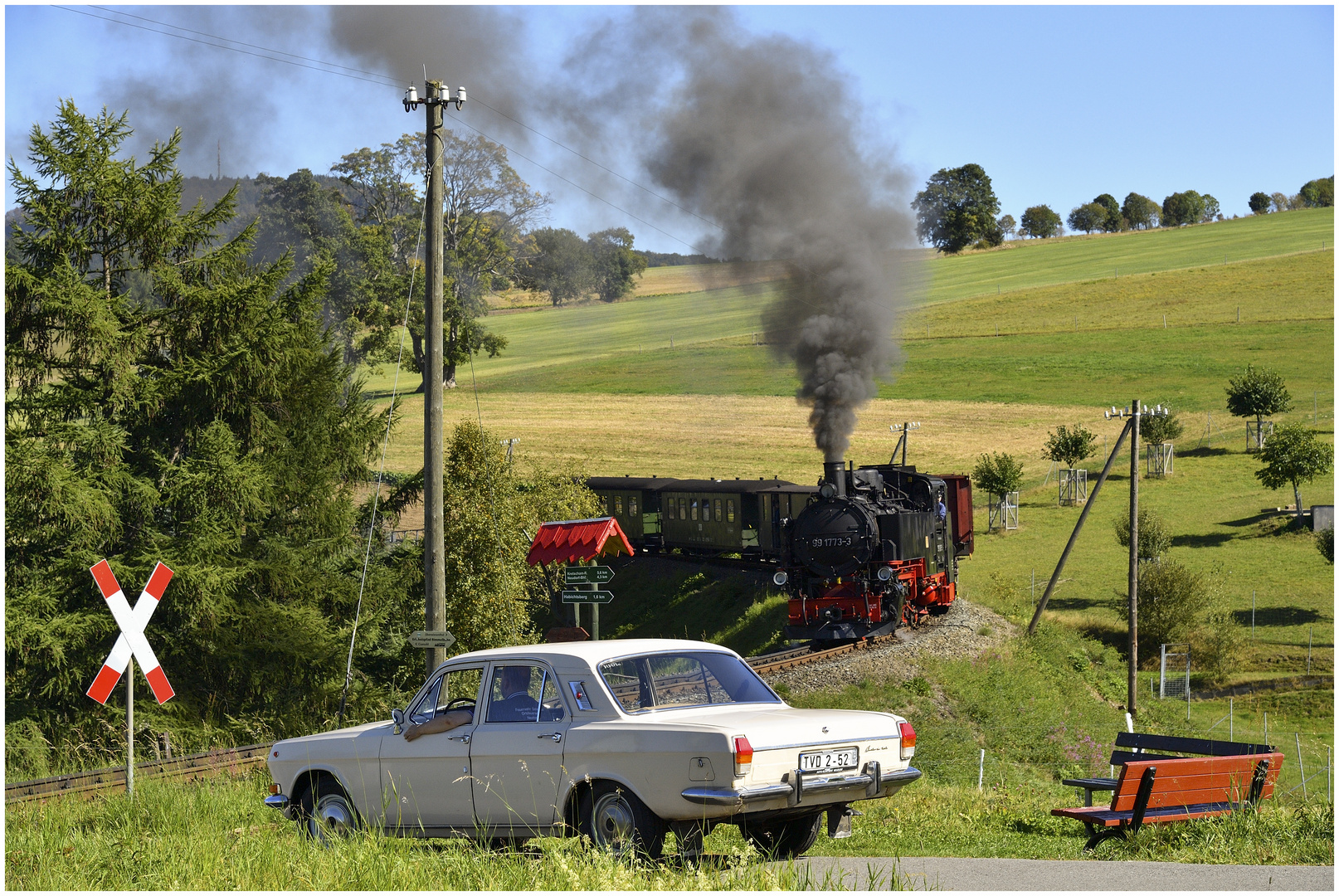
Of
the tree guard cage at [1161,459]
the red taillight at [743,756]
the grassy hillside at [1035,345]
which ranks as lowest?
the red taillight at [743,756]

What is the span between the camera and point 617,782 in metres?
6.22

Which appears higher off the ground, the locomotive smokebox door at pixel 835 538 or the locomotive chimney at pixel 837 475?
the locomotive chimney at pixel 837 475

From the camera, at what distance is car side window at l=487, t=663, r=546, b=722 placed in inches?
264

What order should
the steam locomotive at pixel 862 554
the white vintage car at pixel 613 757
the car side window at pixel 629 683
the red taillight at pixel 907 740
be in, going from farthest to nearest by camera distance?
Result: 1. the steam locomotive at pixel 862 554
2. the red taillight at pixel 907 740
3. the car side window at pixel 629 683
4. the white vintage car at pixel 613 757

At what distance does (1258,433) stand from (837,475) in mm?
34591

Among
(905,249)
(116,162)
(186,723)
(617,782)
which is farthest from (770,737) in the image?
(905,249)

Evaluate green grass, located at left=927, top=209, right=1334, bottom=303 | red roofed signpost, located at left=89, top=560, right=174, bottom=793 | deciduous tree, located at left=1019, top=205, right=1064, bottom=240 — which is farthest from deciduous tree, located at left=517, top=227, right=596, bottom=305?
deciduous tree, located at left=1019, top=205, right=1064, bottom=240

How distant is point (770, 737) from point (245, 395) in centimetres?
1588

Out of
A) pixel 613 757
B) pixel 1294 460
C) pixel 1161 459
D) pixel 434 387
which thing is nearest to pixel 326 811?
pixel 613 757

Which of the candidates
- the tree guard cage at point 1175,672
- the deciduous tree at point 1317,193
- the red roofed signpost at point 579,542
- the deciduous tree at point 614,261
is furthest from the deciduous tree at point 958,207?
the red roofed signpost at point 579,542

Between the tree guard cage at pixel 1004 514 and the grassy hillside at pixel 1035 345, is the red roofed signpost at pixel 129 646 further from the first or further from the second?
the grassy hillside at pixel 1035 345

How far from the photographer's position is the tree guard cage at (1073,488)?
149ft

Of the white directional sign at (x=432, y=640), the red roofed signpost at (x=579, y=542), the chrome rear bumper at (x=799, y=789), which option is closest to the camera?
the chrome rear bumper at (x=799, y=789)

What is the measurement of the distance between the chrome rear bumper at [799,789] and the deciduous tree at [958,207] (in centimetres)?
10664
